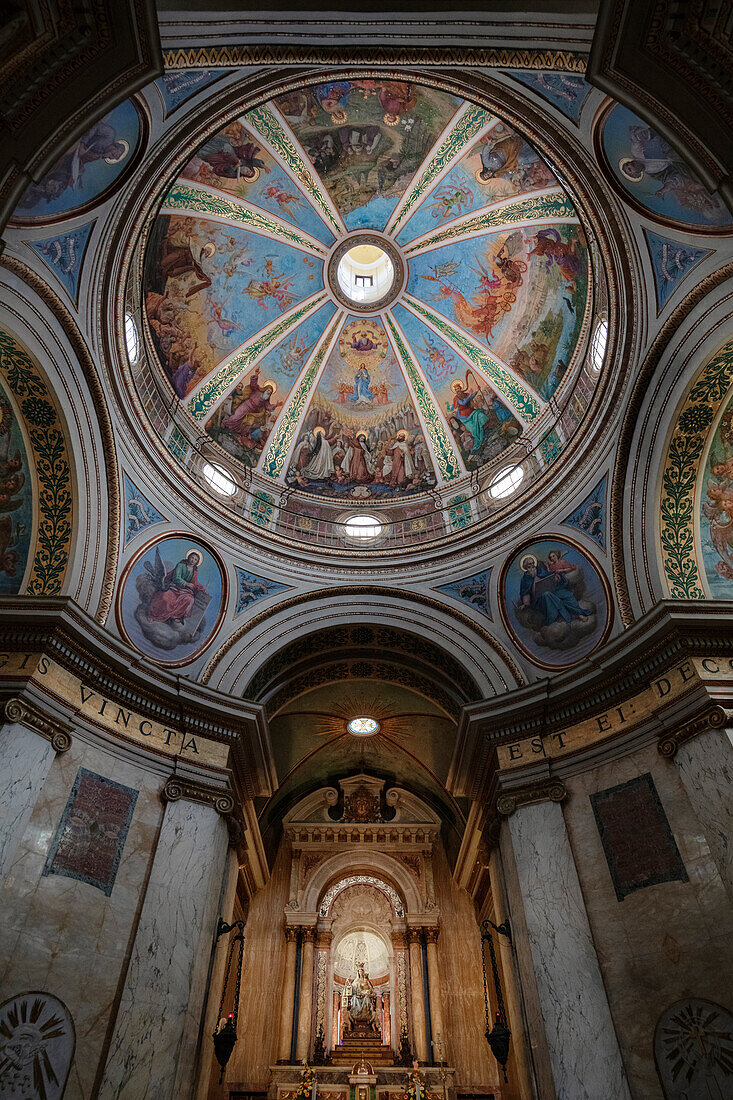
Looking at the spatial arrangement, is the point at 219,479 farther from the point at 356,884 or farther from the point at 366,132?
the point at 356,884

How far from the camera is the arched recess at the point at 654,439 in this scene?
1162cm

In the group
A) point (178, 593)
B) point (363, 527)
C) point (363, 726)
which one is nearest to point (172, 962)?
point (178, 593)

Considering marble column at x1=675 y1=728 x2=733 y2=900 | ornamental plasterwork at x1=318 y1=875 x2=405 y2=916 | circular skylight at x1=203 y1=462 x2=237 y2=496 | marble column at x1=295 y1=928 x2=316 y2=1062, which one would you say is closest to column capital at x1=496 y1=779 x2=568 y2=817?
marble column at x1=675 y1=728 x2=733 y2=900

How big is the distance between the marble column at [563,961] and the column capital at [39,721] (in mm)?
7197

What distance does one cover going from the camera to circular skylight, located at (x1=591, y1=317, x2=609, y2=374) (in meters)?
14.4

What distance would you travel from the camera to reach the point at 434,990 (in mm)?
16094

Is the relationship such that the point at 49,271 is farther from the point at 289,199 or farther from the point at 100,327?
the point at 289,199

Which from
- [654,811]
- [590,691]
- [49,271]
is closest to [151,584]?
[49,271]

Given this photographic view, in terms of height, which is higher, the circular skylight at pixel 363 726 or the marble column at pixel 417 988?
the circular skylight at pixel 363 726

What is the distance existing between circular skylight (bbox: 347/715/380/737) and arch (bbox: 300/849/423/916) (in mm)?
3125

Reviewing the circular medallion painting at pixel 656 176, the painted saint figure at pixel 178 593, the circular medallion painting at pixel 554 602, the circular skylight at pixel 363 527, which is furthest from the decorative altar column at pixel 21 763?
the circular medallion painting at pixel 656 176

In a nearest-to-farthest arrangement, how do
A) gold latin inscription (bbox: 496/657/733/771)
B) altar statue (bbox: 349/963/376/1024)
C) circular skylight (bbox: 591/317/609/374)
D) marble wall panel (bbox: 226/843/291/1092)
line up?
gold latin inscription (bbox: 496/657/733/771) → circular skylight (bbox: 591/317/609/374) → marble wall panel (bbox: 226/843/291/1092) → altar statue (bbox: 349/963/376/1024)

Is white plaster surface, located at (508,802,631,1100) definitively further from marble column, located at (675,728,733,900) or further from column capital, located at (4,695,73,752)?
column capital, located at (4,695,73,752)

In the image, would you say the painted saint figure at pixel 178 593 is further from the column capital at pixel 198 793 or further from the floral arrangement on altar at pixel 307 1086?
the floral arrangement on altar at pixel 307 1086
